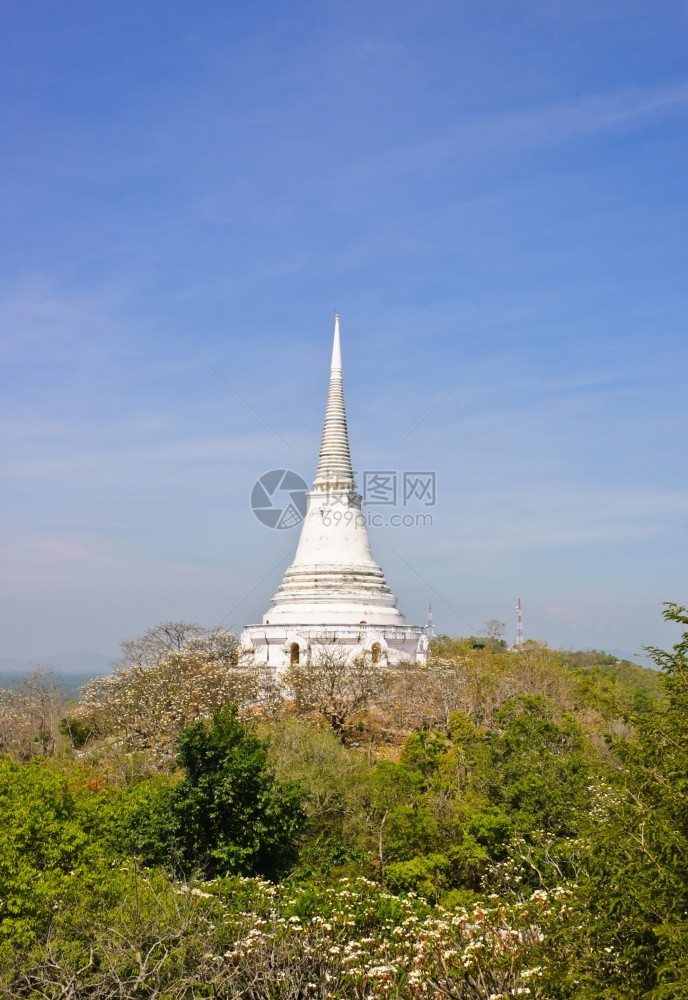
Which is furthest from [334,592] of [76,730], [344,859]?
[344,859]

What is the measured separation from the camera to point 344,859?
1856 centimetres

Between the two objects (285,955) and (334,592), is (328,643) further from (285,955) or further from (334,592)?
(285,955)

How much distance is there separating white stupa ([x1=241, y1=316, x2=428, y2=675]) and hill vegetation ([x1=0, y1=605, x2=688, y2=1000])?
10.3 metres

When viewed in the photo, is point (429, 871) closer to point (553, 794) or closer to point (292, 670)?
point (553, 794)

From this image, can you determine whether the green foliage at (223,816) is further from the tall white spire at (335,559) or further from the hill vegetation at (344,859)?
the tall white spire at (335,559)

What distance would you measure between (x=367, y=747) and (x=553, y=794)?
12.2 m

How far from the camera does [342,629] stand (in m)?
41.8

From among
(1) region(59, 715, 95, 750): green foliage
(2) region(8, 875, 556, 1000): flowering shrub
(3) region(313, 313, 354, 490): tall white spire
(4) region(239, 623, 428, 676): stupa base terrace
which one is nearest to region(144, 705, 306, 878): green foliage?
(2) region(8, 875, 556, 1000): flowering shrub

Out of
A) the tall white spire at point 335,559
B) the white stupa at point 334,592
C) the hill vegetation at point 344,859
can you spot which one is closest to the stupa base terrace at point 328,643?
the white stupa at point 334,592

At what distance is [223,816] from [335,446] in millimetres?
31074

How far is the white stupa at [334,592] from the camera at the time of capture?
41969mm

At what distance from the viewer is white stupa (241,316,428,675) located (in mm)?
41969

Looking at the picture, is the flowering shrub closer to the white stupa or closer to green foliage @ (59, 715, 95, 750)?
green foliage @ (59, 715, 95, 750)

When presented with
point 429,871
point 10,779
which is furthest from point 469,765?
point 10,779
